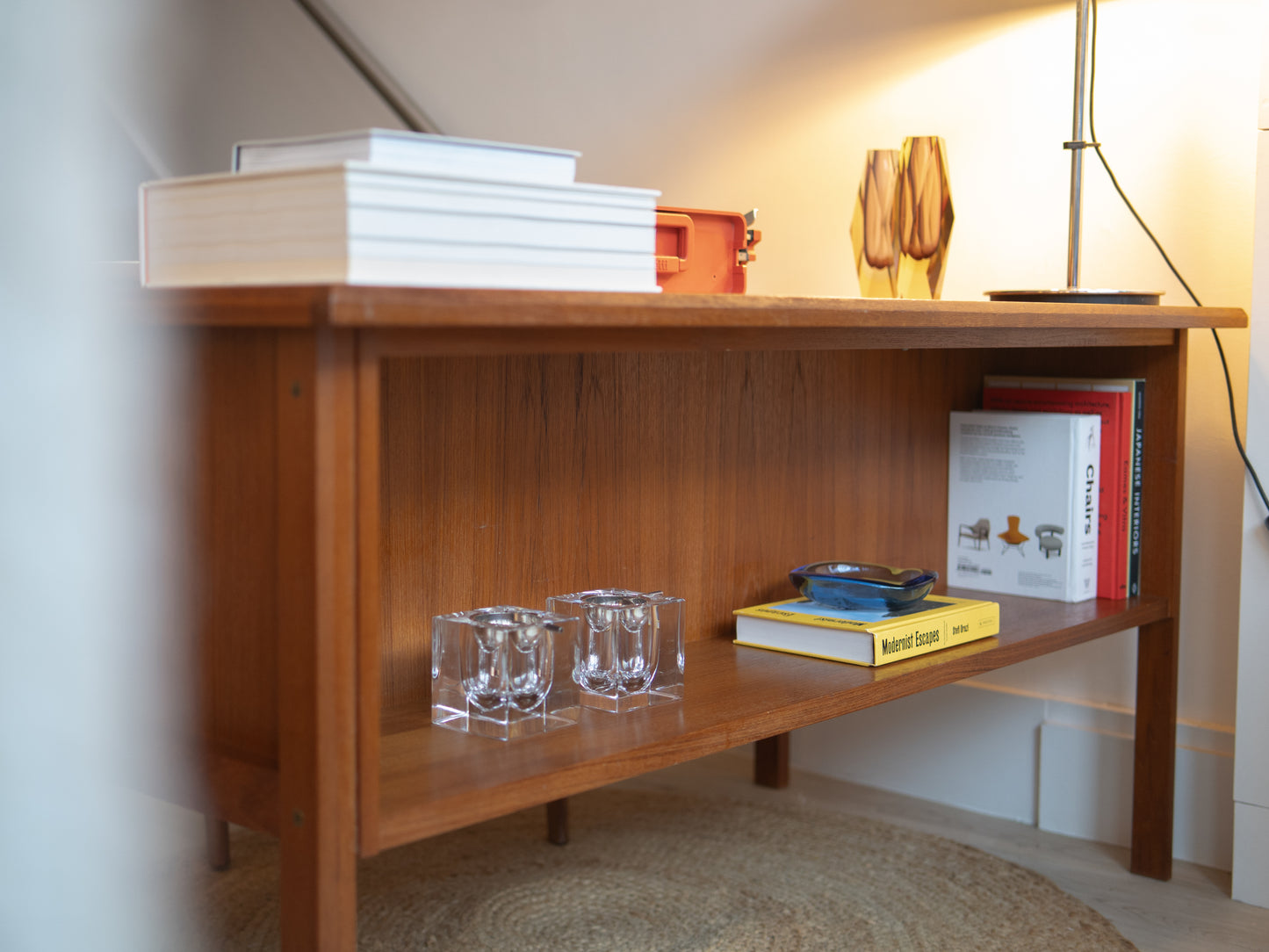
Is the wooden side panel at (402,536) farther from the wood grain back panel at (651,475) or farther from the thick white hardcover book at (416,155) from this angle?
the thick white hardcover book at (416,155)

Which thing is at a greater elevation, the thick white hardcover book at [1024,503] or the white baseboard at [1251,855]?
the thick white hardcover book at [1024,503]

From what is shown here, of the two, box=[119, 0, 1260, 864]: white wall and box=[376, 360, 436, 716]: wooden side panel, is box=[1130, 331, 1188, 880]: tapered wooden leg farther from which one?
box=[376, 360, 436, 716]: wooden side panel

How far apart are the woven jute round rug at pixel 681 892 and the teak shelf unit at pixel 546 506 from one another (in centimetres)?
24

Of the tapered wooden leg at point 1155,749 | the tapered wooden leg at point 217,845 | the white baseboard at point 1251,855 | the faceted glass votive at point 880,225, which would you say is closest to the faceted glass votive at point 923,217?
the faceted glass votive at point 880,225

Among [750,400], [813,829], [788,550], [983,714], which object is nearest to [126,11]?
[750,400]

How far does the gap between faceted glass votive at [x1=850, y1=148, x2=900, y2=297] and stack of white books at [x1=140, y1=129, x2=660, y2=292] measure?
617 mm

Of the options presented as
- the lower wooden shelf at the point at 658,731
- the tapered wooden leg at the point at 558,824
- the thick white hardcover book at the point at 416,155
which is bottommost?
the tapered wooden leg at the point at 558,824

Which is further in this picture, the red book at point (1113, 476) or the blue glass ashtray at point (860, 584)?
the red book at point (1113, 476)

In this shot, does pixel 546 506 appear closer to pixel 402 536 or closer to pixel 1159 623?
pixel 402 536

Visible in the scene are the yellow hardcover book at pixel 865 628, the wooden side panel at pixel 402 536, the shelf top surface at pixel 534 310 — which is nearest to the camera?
the shelf top surface at pixel 534 310

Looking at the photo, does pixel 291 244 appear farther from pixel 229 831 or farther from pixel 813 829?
pixel 813 829

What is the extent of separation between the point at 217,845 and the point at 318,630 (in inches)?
36.6

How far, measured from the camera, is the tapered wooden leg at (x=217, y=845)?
1528 mm

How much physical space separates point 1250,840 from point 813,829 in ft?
1.77
